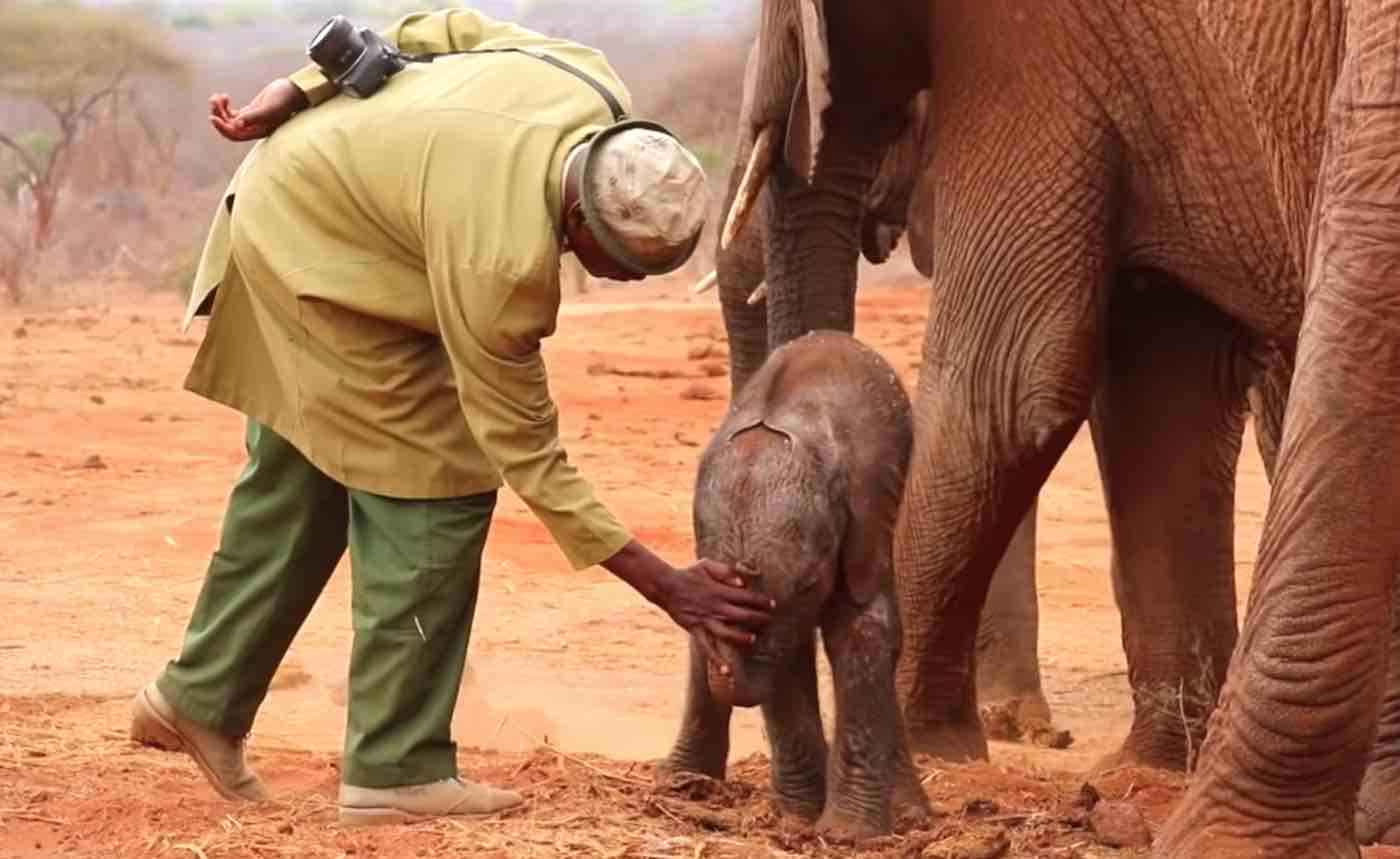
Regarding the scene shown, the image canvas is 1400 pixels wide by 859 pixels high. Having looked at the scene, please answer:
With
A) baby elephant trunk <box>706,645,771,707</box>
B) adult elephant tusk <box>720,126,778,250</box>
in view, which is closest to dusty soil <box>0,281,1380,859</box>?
baby elephant trunk <box>706,645,771,707</box>

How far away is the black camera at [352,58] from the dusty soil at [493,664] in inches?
49.2

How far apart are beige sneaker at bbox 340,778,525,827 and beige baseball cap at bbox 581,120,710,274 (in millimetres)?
988

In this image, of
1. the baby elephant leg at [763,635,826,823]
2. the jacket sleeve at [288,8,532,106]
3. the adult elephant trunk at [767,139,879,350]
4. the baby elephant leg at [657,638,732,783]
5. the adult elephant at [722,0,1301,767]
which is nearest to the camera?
the baby elephant leg at [763,635,826,823]

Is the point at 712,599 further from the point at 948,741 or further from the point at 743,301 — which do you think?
the point at 743,301

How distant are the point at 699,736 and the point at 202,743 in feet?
2.93

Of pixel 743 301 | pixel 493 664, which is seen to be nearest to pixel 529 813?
pixel 743 301

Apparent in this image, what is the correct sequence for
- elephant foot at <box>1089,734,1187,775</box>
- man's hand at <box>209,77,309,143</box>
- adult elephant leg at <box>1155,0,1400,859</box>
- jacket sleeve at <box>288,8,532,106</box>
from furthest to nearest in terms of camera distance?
elephant foot at <box>1089,734,1187,775</box>
jacket sleeve at <box>288,8,532,106</box>
man's hand at <box>209,77,309,143</box>
adult elephant leg at <box>1155,0,1400,859</box>

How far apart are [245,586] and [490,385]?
84 cm

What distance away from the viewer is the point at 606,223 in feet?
14.4

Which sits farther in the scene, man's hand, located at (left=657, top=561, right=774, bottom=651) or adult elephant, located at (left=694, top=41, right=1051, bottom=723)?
adult elephant, located at (left=694, top=41, right=1051, bottom=723)

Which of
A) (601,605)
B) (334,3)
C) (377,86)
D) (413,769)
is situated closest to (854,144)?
(377,86)

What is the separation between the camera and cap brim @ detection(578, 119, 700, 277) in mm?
4367

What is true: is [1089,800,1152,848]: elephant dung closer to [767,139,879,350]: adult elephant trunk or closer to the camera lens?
[767,139,879,350]: adult elephant trunk

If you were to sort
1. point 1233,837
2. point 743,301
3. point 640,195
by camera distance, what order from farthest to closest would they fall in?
1. point 743,301
2. point 640,195
3. point 1233,837
